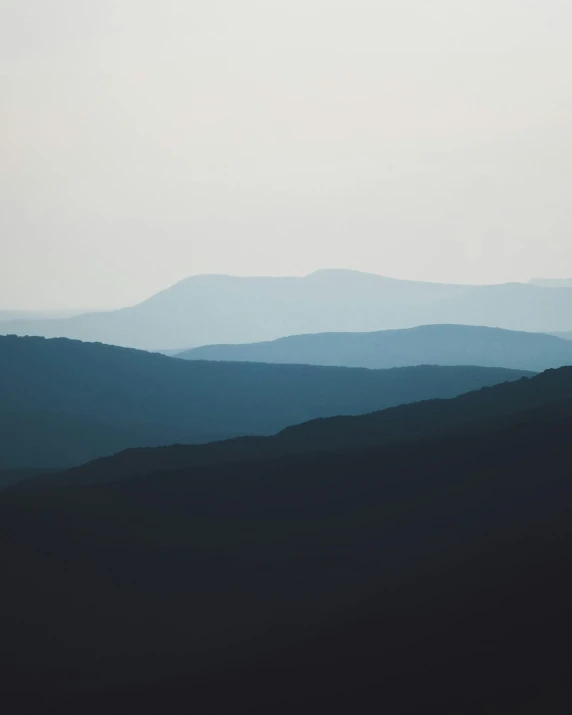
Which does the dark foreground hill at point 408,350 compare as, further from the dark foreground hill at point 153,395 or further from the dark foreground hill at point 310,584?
the dark foreground hill at point 310,584

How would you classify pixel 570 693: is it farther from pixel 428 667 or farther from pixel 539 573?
pixel 539 573

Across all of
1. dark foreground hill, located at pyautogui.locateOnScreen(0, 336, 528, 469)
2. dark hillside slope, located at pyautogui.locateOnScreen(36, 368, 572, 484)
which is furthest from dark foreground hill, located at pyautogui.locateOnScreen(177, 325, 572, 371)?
dark hillside slope, located at pyautogui.locateOnScreen(36, 368, 572, 484)

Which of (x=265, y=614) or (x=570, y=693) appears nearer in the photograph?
(x=570, y=693)

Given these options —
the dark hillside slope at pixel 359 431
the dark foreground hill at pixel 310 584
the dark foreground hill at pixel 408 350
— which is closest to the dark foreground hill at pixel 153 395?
the dark hillside slope at pixel 359 431

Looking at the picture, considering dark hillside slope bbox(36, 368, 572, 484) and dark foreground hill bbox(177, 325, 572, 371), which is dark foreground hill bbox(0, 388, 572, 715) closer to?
dark hillside slope bbox(36, 368, 572, 484)

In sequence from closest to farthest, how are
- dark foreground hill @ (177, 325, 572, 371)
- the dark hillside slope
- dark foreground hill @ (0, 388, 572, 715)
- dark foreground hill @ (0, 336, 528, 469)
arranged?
dark foreground hill @ (0, 388, 572, 715) < the dark hillside slope < dark foreground hill @ (0, 336, 528, 469) < dark foreground hill @ (177, 325, 572, 371)

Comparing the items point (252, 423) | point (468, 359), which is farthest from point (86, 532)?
point (468, 359)
